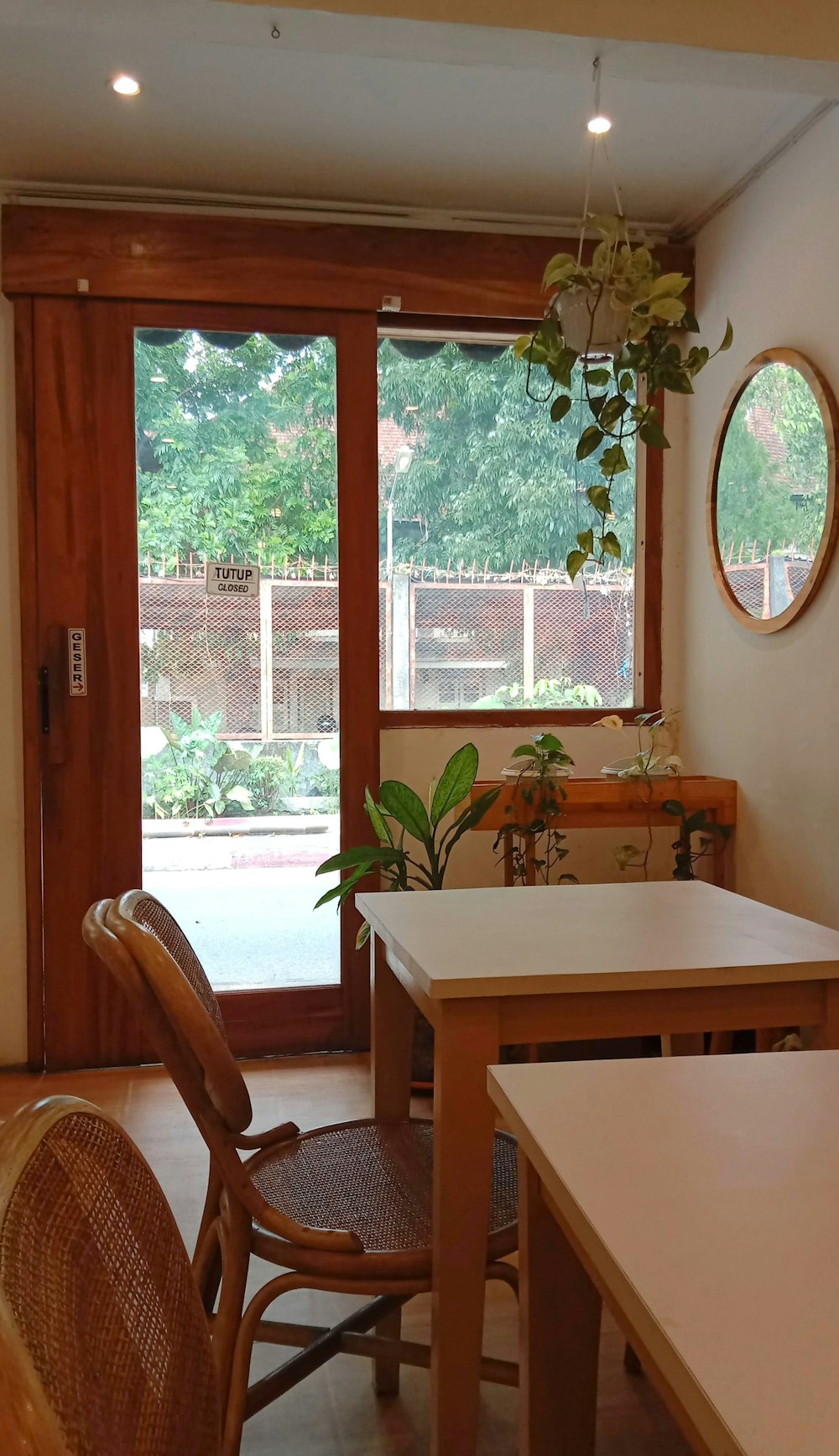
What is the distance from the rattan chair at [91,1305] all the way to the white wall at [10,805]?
2841mm

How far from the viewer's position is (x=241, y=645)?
12.0 ft

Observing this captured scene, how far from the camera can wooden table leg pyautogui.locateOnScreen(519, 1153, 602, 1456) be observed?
1.15 m

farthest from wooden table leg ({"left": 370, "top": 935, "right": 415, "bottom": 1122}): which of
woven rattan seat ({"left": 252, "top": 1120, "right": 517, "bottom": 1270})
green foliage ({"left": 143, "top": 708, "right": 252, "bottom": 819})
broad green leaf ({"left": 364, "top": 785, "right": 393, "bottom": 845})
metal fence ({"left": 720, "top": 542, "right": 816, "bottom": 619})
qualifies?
green foliage ({"left": 143, "top": 708, "right": 252, "bottom": 819})

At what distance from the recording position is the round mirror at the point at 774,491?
2.86 meters

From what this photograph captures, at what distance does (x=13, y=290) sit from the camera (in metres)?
3.33

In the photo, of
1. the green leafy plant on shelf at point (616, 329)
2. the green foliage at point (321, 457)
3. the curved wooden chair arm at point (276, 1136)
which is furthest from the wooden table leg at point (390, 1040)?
the green foliage at point (321, 457)

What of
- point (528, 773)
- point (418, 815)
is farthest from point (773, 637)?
point (418, 815)

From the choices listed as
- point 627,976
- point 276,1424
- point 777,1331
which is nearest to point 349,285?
point 627,976

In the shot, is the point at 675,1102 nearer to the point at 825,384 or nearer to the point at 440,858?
the point at 825,384

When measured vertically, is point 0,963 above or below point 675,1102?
below

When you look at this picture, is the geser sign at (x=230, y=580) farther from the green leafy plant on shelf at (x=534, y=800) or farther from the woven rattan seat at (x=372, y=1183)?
the woven rattan seat at (x=372, y=1183)

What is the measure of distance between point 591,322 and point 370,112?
1329mm

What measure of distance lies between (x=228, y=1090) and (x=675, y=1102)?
540mm

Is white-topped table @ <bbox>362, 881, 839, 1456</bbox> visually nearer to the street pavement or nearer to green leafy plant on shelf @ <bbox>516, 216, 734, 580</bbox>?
green leafy plant on shelf @ <bbox>516, 216, 734, 580</bbox>
